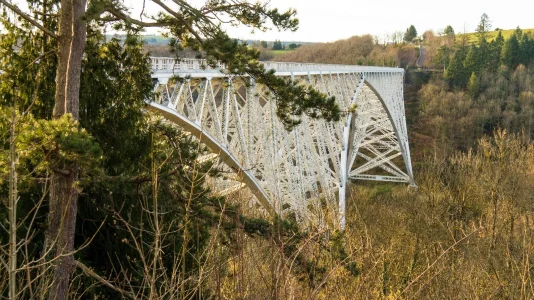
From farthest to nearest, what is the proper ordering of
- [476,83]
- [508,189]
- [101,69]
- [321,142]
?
1. [476,83]
2. [508,189]
3. [321,142]
4. [101,69]

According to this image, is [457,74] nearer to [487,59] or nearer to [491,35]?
[487,59]

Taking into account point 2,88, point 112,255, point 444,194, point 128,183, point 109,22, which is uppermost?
point 109,22

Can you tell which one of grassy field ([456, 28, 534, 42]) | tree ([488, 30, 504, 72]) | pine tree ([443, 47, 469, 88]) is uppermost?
grassy field ([456, 28, 534, 42])

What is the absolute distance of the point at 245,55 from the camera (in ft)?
19.8

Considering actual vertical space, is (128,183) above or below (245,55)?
below

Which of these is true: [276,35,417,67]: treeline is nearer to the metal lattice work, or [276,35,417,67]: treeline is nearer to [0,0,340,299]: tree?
the metal lattice work

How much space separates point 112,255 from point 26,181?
1941 mm

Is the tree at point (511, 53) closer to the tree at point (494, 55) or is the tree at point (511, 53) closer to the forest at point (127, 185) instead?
the tree at point (494, 55)

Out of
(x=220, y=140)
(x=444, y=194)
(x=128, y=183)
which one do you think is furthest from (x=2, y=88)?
(x=444, y=194)

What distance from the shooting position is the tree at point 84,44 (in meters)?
4.89

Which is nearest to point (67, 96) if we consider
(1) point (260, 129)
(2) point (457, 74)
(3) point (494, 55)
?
(1) point (260, 129)

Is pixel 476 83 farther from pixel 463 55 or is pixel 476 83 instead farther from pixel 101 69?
pixel 101 69

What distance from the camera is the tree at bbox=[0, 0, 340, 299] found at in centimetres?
489

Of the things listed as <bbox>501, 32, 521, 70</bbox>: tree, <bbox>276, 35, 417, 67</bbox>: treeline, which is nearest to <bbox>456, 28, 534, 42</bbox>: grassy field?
<bbox>276, 35, 417, 67</bbox>: treeline
